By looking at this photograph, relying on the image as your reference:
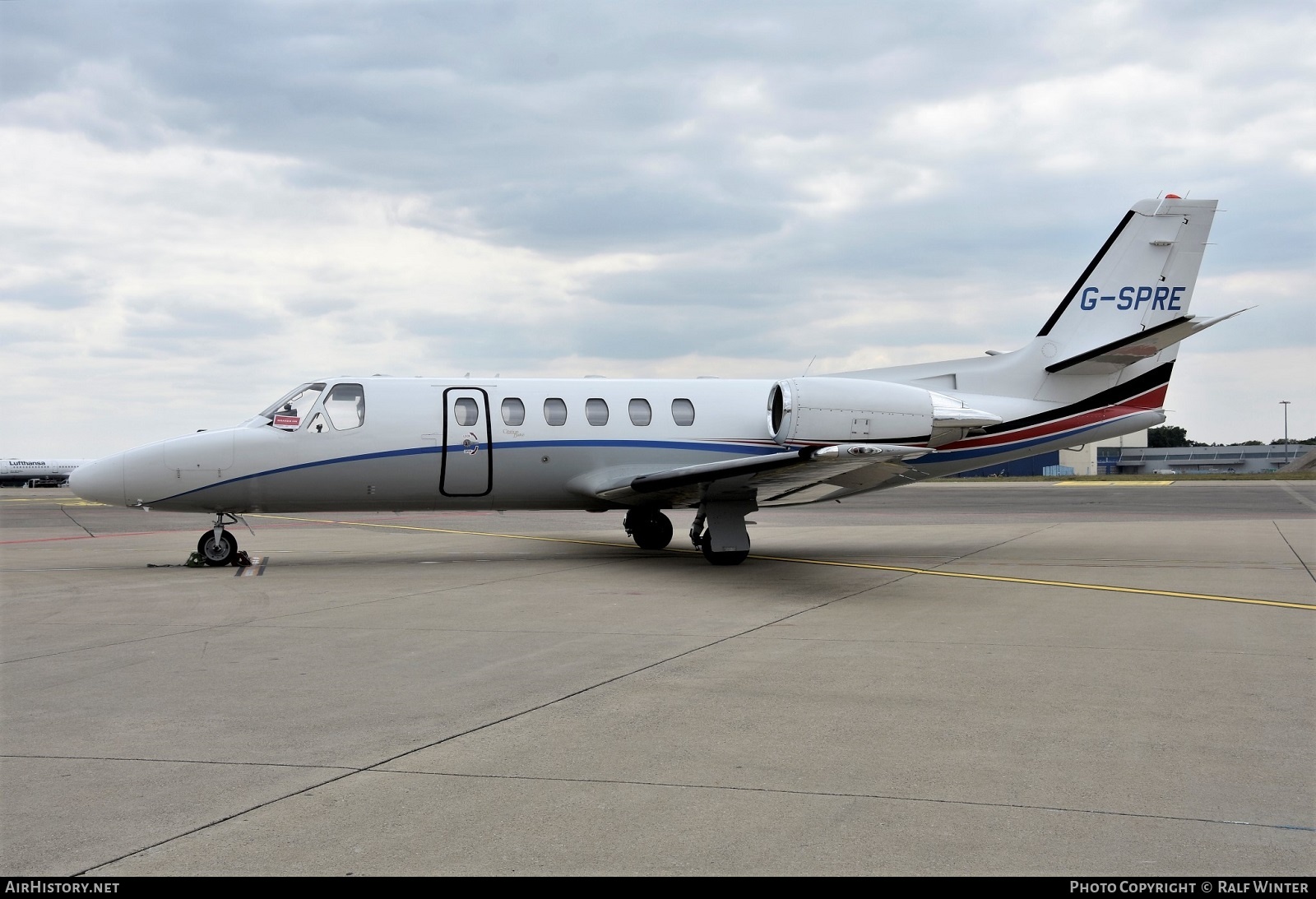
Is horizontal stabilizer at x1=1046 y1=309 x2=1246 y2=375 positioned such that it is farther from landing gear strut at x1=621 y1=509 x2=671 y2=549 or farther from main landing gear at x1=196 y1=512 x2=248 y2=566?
main landing gear at x1=196 y1=512 x2=248 y2=566

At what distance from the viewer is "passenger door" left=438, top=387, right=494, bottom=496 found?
53.6ft

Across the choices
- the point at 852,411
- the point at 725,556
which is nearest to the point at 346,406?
the point at 725,556

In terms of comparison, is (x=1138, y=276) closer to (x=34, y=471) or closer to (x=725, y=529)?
(x=725, y=529)

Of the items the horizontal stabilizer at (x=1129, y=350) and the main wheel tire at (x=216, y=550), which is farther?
the horizontal stabilizer at (x=1129, y=350)

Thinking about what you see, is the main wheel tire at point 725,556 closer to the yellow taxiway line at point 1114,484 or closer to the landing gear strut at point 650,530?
the landing gear strut at point 650,530

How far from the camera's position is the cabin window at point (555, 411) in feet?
55.2

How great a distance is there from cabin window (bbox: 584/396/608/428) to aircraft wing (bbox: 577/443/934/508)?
0.91 meters

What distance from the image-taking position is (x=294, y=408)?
16.0 metres

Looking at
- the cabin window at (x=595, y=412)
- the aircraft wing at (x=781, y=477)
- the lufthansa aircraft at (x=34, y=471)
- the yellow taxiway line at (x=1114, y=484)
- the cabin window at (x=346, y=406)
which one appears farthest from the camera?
the lufthansa aircraft at (x=34, y=471)

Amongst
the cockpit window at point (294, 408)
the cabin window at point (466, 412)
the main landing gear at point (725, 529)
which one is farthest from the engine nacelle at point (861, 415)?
the cockpit window at point (294, 408)

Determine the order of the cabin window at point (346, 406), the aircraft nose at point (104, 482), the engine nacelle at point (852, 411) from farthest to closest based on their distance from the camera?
the engine nacelle at point (852, 411), the cabin window at point (346, 406), the aircraft nose at point (104, 482)

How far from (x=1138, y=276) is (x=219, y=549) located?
16.3 m

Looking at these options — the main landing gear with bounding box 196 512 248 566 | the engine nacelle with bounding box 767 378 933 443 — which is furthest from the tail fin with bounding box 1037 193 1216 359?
the main landing gear with bounding box 196 512 248 566

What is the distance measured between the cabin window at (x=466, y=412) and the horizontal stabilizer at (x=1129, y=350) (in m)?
10.1
